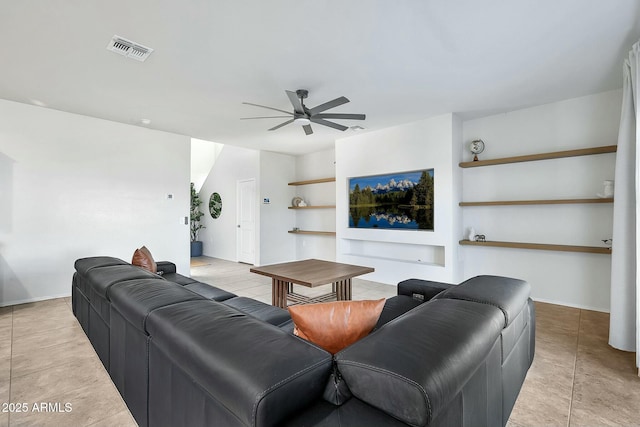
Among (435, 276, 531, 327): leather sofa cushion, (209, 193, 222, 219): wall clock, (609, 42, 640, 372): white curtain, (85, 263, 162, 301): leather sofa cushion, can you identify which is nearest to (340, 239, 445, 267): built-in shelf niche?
(609, 42, 640, 372): white curtain

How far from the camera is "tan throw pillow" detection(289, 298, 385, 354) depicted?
116 centimetres

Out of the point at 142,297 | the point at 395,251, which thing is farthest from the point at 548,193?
the point at 142,297

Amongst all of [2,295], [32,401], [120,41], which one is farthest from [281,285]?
[2,295]

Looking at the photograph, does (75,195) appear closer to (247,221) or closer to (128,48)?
(128,48)

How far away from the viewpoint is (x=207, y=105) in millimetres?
3941

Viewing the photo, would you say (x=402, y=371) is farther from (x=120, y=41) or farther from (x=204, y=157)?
(x=204, y=157)

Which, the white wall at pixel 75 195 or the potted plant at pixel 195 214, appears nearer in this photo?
the white wall at pixel 75 195

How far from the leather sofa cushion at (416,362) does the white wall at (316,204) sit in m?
5.39

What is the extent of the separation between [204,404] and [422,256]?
434 centimetres

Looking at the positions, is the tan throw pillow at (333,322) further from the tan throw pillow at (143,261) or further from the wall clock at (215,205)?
the wall clock at (215,205)

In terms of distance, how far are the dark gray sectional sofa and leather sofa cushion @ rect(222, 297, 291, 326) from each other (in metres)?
0.65

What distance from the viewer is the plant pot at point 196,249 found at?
8.31m

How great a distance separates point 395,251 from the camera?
5.20m

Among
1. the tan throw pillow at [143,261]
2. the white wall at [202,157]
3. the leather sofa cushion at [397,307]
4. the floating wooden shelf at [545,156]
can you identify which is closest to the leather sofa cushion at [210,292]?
the tan throw pillow at [143,261]
